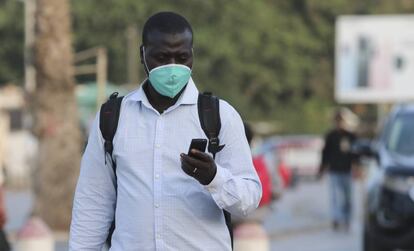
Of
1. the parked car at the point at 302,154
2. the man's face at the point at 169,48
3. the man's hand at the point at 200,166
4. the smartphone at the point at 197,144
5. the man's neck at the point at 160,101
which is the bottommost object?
the parked car at the point at 302,154

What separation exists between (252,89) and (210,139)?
203 ft

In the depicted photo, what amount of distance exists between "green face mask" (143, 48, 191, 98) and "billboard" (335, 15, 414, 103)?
40.7 meters

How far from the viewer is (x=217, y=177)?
14.7ft

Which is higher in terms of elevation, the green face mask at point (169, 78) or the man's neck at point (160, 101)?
the green face mask at point (169, 78)

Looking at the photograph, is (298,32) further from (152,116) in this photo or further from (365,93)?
(152,116)

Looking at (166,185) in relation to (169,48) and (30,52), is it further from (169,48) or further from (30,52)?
(30,52)

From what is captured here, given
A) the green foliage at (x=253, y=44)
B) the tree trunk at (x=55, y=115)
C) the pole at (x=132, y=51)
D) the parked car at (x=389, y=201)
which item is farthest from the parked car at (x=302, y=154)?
the parked car at (x=389, y=201)

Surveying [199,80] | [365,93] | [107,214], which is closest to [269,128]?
[199,80]

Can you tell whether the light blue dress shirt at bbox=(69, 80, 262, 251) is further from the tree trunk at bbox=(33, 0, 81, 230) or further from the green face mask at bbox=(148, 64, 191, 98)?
the tree trunk at bbox=(33, 0, 81, 230)

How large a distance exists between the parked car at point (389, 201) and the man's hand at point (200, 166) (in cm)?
914

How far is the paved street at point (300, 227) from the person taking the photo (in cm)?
1850

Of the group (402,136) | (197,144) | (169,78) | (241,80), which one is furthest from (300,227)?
(241,80)

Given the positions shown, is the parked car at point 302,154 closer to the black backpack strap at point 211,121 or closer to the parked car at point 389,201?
the parked car at point 389,201

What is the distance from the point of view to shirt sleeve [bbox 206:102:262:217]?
15.0ft
